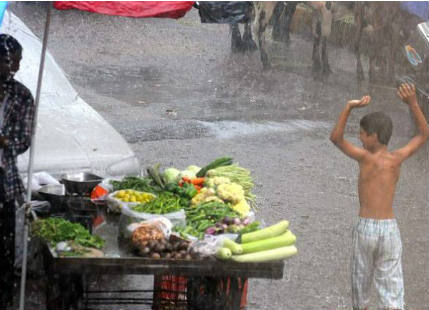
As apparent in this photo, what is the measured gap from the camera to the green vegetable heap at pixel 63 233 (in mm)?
4488

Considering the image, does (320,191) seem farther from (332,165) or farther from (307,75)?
(307,75)

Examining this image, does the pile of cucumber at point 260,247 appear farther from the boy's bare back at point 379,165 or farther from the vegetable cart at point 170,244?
the boy's bare back at point 379,165

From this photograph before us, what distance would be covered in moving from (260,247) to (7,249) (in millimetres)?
1689

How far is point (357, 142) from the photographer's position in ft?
34.8

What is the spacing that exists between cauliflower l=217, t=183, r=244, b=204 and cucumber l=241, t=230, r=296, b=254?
0.71 metres

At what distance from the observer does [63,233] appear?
14.9ft

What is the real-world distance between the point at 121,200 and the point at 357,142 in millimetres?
6069

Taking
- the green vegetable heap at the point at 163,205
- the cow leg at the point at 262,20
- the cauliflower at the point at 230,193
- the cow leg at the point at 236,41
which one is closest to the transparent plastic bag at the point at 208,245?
the green vegetable heap at the point at 163,205

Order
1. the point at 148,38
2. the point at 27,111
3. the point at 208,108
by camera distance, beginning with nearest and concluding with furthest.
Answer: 1. the point at 27,111
2. the point at 208,108
3. the point at 148,38

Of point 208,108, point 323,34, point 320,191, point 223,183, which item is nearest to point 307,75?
point 323,34

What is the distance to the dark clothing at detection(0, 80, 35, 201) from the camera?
16.3 feet

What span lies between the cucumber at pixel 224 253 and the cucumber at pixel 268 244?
4.8 inches

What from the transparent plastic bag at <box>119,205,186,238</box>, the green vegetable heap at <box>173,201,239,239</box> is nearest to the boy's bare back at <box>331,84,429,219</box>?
the green vegetable heap at <box>173,201,239,239</box>

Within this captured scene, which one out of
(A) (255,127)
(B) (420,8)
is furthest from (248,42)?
(A) (255,127)
